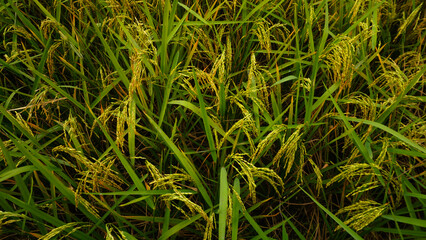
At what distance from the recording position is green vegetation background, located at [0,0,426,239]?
3.35 feet

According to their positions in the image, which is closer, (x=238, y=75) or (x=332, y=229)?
(x=332, y=229)

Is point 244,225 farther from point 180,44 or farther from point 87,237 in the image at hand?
point 180,44

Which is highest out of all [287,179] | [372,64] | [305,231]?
[372,64]

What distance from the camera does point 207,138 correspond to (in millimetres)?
1159

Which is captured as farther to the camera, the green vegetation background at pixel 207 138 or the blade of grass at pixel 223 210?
the green vegetation background at pixel 207 138

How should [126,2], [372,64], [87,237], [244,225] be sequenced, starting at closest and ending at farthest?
[87,237], [244,225], [126,2], [372,64]

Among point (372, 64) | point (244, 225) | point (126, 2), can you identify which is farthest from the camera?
point (372, 64)

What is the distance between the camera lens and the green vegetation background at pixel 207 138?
1.02 meters

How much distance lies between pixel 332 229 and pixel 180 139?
604 mm

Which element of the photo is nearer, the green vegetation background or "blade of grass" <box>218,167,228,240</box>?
"blade of grass" <box>218,167,228,240</box>

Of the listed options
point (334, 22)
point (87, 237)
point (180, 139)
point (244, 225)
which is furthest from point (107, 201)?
point (334, 22)

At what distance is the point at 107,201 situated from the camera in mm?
1164

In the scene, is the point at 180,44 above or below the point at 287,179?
above

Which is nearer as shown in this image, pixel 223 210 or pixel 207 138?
pixel 223 210
